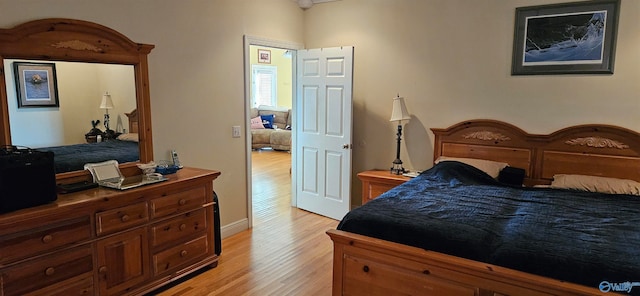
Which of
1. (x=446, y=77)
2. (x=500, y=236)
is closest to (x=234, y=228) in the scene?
(x=446, y=77)

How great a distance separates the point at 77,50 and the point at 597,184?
155 inches

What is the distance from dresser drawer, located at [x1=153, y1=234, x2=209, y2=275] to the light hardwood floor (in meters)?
0.16

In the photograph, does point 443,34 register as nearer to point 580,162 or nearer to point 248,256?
point 580,162

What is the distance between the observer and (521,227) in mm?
2217

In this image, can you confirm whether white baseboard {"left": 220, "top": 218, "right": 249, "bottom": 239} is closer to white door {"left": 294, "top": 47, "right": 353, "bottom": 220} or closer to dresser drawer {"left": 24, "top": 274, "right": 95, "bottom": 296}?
white door {"left": 294, "top": 47, "right": 353, "bottom": 220}

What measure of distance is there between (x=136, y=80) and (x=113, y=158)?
2.04ft

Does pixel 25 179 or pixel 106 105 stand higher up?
pixel 106 105

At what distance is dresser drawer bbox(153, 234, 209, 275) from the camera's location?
2.87 m

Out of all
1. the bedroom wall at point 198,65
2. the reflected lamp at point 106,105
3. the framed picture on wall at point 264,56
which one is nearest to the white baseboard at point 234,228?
the bedroom wall at point 198,65

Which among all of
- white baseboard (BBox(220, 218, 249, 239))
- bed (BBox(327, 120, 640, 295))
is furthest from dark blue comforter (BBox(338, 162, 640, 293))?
white baseboard (BBox(220, 218, 249, 239))

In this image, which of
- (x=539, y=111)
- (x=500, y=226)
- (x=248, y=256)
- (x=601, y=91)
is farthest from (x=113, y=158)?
(x=601, y=91)

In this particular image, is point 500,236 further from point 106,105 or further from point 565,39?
point 106,105

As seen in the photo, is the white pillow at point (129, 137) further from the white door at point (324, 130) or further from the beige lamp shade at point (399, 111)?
the beige lamp shade at point (399, 111)

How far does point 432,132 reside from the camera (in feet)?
13.8
